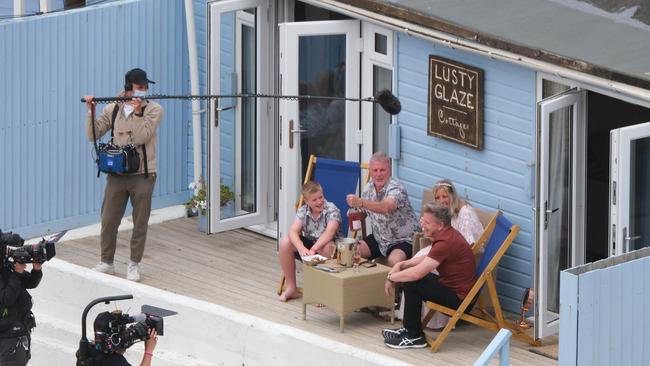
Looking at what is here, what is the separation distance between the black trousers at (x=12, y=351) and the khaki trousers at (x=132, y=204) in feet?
7.81

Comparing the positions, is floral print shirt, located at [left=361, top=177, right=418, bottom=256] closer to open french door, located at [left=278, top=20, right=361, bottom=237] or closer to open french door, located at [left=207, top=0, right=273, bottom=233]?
open french door, located at [left=278, top=20, right=361, bottom=237]

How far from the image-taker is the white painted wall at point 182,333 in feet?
39.6

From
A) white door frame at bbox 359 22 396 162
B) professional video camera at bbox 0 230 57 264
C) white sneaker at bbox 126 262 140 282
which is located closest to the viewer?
professional video camera at bbox 0 230 57 264

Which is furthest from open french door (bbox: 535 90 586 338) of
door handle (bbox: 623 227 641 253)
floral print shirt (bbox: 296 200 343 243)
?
floral print shirt (bbox: 296 200 343 243)

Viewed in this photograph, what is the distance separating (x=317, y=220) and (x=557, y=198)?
6.49ft

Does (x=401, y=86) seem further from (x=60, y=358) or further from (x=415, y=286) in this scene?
(x=60, y=358)

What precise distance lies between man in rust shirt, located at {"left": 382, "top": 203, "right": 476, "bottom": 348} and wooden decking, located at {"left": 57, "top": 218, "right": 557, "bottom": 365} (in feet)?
0.49

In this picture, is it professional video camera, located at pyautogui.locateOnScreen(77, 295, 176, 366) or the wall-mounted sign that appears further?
the wall-mounted sign

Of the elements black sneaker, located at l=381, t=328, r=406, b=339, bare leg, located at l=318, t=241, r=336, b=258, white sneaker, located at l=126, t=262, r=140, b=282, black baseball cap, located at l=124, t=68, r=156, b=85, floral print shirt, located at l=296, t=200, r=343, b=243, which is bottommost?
black sneaker, located at l=381, t=328, r=406, b=339

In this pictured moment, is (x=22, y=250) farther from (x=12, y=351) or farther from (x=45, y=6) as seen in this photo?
(x=45, y=6)

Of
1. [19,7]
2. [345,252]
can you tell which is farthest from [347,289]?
[19,7]

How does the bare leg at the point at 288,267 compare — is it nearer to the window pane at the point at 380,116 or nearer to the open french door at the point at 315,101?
the open french door at the point at 315,101

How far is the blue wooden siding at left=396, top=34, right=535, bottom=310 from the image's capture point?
13000 millimetres

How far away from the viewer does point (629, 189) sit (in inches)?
465
